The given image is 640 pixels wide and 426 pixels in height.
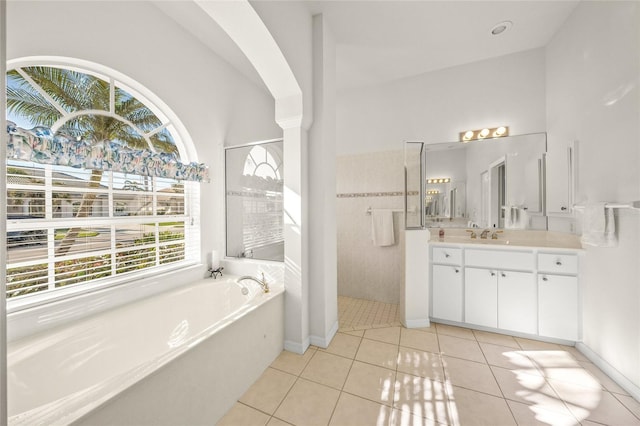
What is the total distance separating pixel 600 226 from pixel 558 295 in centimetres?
75

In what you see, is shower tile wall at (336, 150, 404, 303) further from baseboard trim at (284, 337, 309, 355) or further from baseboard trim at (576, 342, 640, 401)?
baseboard trim at (576, 342, 640, 401)

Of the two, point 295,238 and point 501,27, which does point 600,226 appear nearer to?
point 501,27

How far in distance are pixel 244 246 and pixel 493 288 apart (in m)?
2.58

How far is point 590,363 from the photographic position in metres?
1.92

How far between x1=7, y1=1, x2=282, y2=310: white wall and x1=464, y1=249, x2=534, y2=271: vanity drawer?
8.53 ft

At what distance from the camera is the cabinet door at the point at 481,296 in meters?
2.34

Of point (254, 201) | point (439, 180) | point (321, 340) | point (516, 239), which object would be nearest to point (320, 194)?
point (254, 201)

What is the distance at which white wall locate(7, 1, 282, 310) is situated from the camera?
1.53 m

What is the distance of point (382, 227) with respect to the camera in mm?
3158

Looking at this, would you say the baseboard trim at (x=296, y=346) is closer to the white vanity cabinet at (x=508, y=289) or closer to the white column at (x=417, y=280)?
the white column at (x=417, y=280)

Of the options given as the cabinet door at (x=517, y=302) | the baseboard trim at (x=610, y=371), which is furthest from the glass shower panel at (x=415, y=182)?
the baseboard trim at (x=610, y=371)

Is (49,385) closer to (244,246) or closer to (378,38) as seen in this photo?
(244,246)

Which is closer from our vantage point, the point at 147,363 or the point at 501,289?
the point at 147,363

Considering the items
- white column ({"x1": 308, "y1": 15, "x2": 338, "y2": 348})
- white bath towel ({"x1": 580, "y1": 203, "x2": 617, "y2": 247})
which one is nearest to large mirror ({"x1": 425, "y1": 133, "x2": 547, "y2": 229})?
white bath towel ({"x1": 580, "y1": 203, "x2": 617, "y2": 247})
